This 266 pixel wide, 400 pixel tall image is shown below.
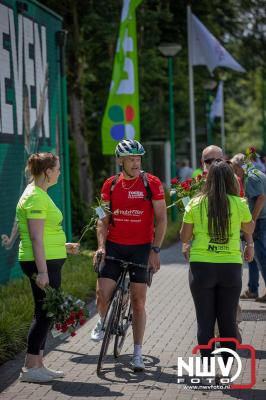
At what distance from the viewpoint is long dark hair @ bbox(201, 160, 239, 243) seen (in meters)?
7.07

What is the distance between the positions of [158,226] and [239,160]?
2.61 m

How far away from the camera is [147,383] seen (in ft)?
24.8

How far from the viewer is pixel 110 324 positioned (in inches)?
313

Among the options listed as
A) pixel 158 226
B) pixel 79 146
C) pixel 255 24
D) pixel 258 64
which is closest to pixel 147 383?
pixel 158 226

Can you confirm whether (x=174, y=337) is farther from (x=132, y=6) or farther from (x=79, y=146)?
(x=79, y=146)

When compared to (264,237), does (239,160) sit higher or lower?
higher

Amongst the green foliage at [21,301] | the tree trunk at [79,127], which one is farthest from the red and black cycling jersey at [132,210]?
the tree trunk at [79,127]

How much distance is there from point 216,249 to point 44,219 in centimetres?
133

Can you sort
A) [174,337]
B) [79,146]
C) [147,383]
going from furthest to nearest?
[79,146], [174,337], [147,383]

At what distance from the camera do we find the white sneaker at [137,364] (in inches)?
314

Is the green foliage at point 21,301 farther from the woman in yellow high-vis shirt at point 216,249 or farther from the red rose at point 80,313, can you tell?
the woman in yellow high-vis shirt at point 216,249

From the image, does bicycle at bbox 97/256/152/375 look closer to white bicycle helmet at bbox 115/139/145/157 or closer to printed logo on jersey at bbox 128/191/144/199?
printed logo on jersey at bbox 128/191/144/199

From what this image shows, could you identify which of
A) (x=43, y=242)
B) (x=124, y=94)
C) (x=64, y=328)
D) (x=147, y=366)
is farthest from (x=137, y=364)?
(x=124, y=94)

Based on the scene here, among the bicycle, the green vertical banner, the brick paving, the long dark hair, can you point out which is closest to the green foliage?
the brick paving
